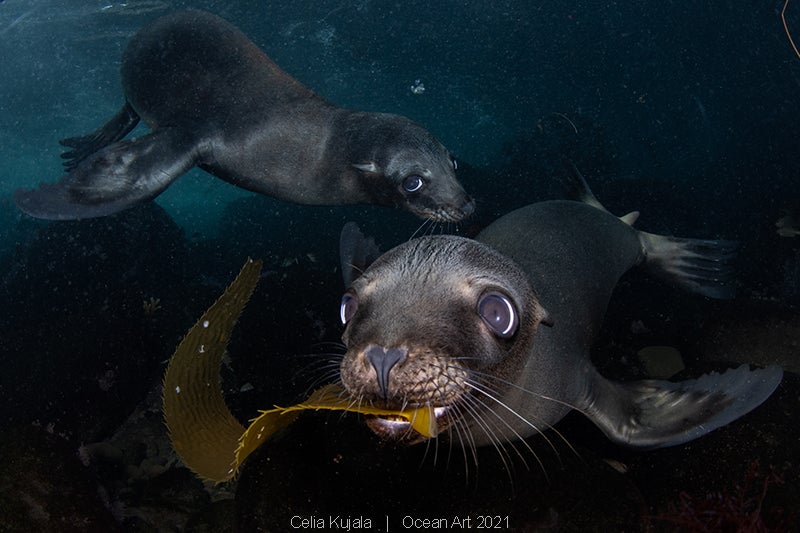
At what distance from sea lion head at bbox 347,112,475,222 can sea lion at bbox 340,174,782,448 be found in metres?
0.50

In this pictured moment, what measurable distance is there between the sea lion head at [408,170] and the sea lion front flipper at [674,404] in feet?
6.24

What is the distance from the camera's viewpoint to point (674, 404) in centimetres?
259

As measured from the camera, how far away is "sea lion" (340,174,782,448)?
4.99ft

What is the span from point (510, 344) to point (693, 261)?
370cm

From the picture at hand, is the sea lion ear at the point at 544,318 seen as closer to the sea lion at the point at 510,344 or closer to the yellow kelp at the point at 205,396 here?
the sea lion at the point at 510,344

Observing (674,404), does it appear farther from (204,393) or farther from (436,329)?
(204,393)

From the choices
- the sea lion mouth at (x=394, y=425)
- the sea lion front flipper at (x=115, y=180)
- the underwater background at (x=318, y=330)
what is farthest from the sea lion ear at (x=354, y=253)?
the sea lion front flipper at (x=115, y=180)

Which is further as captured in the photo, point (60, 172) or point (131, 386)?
point (60, 172)

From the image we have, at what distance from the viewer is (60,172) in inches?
1998

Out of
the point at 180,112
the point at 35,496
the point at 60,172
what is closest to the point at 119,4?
the point at 180,112

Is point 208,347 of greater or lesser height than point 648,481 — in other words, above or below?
above

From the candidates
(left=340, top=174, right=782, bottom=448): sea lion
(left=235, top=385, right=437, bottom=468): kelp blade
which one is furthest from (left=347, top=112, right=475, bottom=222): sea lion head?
(left=235, top=385, right=437, bottom=468): kelp blade

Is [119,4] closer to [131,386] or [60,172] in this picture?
[131,386]

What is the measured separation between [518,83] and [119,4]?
26.0 metres
